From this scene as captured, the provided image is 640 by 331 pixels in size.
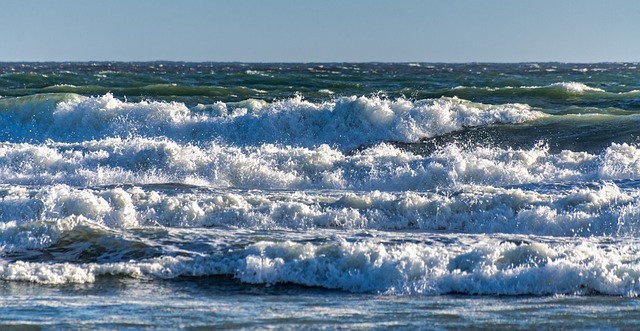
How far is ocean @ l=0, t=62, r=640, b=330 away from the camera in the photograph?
8.32 meters

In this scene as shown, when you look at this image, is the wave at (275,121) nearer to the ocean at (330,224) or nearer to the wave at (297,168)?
the ocean at (330,224)

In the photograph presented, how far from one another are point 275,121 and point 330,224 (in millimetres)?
11991

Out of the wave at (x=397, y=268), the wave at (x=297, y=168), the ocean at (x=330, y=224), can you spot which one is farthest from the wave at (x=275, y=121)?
the wave at (x=397, y=268)

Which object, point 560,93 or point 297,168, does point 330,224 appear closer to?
point 297,168

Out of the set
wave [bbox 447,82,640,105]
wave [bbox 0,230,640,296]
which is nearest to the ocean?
wave [bbox 0,230,640,296]

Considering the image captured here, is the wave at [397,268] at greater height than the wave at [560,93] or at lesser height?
lesser

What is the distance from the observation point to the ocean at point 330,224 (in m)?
8.32

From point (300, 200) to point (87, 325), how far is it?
6.41 meters

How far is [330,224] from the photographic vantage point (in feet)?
41.5

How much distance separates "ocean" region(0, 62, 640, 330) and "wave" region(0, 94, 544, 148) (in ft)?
0.20

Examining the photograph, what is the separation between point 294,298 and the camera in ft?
29.1

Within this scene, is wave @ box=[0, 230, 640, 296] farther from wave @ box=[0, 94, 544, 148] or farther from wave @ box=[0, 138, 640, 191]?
wave @ box=[0, 94, 544, 148]

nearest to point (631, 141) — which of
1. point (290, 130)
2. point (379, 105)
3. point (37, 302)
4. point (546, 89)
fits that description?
point (379, 105)

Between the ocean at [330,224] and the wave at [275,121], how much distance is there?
0.20 feet
